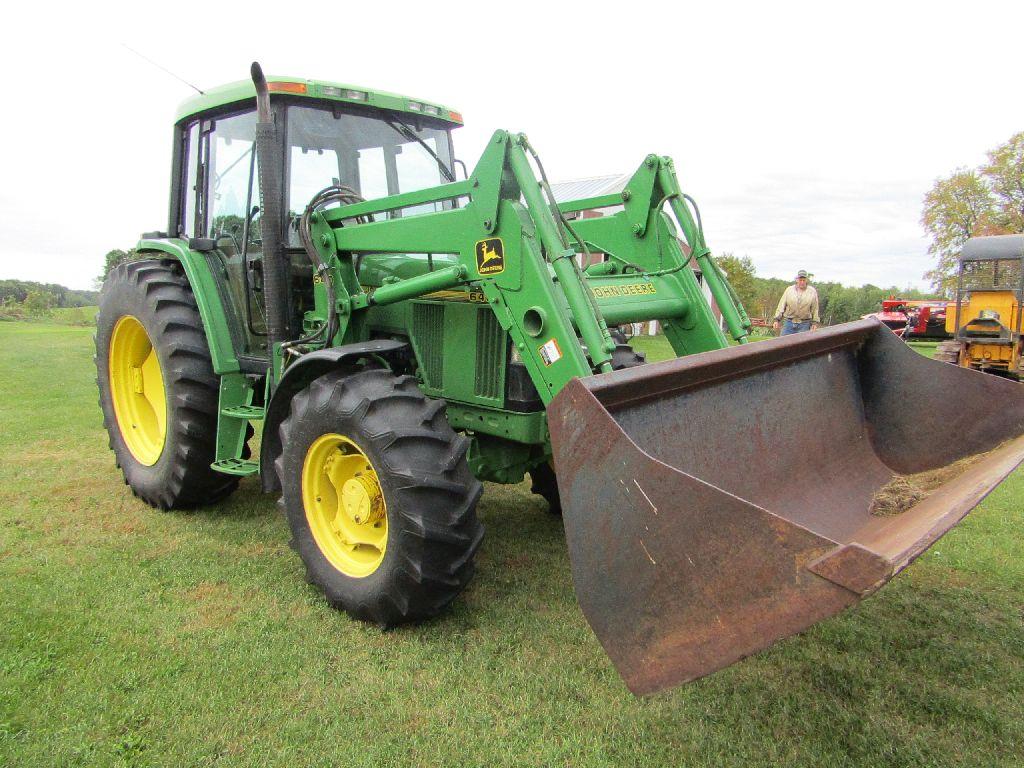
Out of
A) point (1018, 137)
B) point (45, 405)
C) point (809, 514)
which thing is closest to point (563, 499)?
point (809, 514)

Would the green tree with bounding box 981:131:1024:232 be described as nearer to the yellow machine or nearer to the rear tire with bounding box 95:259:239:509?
the yellow machine

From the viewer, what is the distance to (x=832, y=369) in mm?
3639

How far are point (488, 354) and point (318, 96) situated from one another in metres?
1.73

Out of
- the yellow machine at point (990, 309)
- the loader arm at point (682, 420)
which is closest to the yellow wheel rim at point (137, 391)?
the loader arm at point (682, 420)

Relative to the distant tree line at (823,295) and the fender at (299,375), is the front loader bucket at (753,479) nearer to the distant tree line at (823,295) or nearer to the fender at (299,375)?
the fender at (299,375)

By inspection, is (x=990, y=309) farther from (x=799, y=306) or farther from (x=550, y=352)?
(x=550, y=352)

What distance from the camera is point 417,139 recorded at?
4.33 m

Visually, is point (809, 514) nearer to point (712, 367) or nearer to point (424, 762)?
point (712, 367)

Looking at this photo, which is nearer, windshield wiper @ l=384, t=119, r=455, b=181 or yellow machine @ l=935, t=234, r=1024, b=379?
windshield wiper @ l=384, t=119, r=455, b=181

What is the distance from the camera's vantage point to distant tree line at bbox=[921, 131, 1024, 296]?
32719 millimetres

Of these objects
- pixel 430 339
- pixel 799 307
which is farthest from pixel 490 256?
pixel 799 307

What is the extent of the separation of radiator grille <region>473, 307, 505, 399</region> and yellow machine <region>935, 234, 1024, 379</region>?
11567 mm

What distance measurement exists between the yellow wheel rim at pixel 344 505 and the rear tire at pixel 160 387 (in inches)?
48.4

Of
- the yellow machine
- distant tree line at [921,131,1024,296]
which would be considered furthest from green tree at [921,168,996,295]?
the yellow machine
